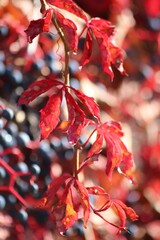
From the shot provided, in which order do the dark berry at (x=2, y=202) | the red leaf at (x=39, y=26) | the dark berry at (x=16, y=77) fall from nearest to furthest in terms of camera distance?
1. the red leaf at (x=39, y=26)
2. the dark berry at (x=2, y=202)
3. the dark berry at (x=16, y=77)

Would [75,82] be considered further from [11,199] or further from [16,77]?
[11,199]

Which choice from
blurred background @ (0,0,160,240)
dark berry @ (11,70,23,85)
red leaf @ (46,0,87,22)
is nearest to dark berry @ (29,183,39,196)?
blurred background @ (0,0,160,240)

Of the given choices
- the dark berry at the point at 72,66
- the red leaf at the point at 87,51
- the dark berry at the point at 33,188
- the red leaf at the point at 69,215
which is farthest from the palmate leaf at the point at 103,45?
the dark berry at the point at 72,66

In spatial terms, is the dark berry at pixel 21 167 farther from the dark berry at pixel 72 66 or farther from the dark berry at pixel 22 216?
the dark berry at pixel 72 66

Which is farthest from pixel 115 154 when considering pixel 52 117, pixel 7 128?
pixel 7 128

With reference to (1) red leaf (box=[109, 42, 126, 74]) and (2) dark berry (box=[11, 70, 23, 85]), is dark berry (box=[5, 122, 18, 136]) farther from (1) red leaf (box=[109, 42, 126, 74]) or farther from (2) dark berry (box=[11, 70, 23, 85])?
(1) red leaf (box=[109, 42, 126, 74])

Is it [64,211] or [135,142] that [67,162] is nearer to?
[135,142]
